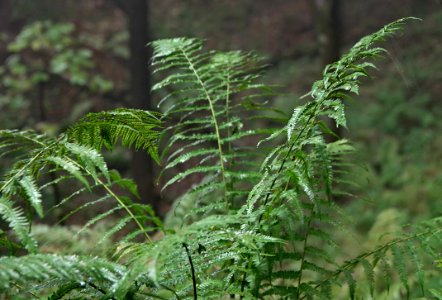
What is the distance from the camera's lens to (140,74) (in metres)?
6.03

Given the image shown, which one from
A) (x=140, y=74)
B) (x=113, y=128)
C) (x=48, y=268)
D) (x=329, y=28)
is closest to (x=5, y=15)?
(x=140, y=74)

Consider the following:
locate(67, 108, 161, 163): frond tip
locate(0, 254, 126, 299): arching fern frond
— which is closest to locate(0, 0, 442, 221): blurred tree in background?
locate(67, 108, 161, 163): frond tip

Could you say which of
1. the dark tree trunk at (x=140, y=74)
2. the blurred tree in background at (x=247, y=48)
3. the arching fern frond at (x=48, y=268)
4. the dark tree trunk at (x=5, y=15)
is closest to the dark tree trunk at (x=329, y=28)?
the blurred tree in background at (x=247, y=48)

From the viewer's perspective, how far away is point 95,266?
3.76 ft

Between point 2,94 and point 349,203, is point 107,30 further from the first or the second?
point 349,203

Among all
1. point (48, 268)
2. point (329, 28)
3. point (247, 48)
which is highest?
point (247, 48)

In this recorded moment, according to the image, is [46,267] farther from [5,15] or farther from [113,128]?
[5,15]

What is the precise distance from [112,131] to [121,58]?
8.69 meters

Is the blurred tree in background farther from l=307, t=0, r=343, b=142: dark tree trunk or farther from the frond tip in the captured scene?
the frond tip

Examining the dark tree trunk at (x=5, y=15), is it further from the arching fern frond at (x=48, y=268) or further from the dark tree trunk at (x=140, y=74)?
the arching fern frond at (x=48, y=268)

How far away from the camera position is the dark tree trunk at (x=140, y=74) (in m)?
5.85

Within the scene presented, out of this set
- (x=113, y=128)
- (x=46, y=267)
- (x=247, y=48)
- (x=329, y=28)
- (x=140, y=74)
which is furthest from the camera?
(x=247, y=48)

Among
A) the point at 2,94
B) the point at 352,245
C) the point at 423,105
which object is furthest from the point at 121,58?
the point at 352,245

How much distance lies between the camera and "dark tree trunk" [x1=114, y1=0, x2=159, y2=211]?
5.85 m
